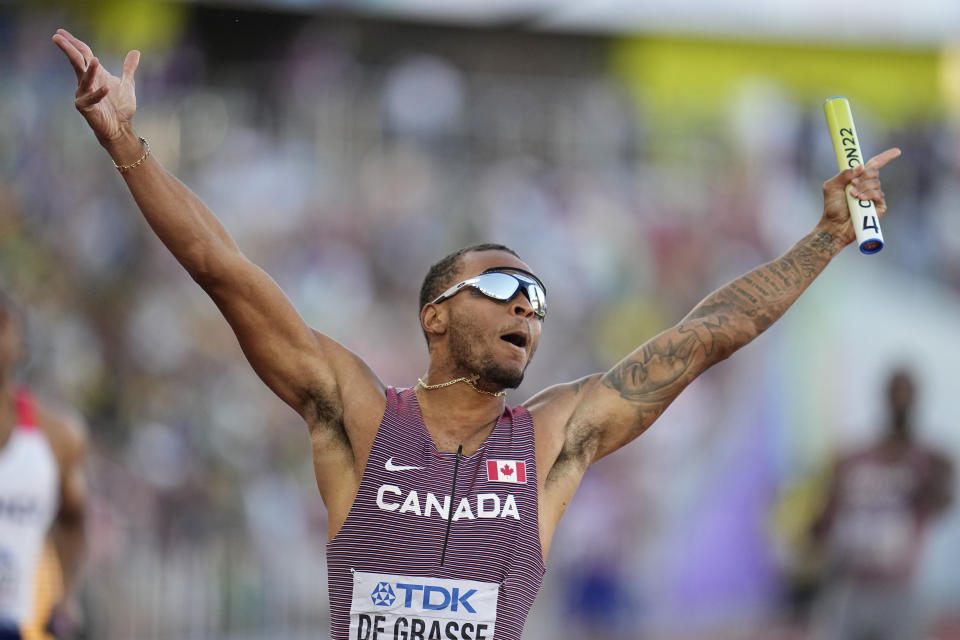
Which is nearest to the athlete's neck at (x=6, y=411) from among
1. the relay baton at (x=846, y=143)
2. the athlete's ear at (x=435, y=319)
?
the athlete's ear at (x=435, y=319)

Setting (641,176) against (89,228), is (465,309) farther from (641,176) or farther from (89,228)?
(641,176)

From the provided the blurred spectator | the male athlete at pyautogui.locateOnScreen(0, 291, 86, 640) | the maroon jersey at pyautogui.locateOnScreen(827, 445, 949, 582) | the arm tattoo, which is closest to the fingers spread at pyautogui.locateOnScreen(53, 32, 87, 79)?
the arm tattoo

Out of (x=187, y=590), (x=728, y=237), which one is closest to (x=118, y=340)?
(x=187, y=590)

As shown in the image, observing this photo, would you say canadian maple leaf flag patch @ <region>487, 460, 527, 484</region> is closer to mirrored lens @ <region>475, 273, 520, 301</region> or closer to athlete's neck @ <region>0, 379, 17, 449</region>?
mirrored lens @ <region>475, 273, 520, 301</region>

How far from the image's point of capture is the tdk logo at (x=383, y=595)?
4.04m

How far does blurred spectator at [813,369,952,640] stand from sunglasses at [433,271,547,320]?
6117mm

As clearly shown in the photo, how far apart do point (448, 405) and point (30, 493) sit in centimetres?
312

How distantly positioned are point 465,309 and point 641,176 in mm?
12822

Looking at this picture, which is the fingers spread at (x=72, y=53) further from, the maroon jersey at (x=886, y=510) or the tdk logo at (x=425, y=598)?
the maroon jersey at (x=886, y=510)

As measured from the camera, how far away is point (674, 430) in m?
16.2

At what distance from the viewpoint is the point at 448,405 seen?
453 cm

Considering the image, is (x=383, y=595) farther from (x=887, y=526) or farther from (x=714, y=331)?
(x=887, y=526)

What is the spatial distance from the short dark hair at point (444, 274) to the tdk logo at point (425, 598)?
987mm

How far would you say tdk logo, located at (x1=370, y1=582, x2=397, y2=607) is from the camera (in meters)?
4.04
